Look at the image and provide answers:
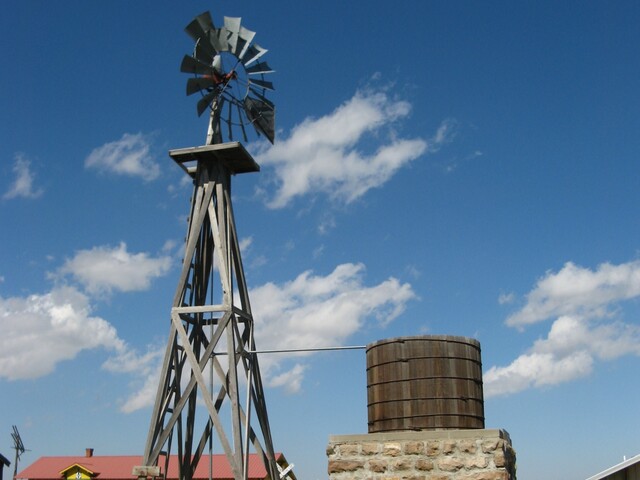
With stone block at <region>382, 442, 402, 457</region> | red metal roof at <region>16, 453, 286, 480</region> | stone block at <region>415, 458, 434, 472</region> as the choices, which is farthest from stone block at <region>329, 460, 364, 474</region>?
red metal roof at <region>16, 453, 286, 480</region>

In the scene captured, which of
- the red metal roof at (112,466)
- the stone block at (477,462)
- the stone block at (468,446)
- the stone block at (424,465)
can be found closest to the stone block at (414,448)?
the stone block at (424,465)

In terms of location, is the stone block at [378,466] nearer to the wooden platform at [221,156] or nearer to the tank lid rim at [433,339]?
the tank lid rim at [433,339]

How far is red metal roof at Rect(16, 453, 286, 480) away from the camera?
138 feet

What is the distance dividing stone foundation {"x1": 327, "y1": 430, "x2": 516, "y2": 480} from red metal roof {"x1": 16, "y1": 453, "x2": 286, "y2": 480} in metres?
31.4

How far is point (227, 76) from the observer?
2094 cm

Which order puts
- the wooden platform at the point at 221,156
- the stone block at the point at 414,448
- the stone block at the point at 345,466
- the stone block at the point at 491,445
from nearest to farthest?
the stone block at the point at 491,445 → the stone block at the point at 414,448 → the stone block at the point at 345,466 → the wooden platform at the point at 221,156

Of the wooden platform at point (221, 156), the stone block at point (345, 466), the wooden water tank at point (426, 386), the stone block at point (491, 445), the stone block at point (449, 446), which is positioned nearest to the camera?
the stone block at point (491, 445)

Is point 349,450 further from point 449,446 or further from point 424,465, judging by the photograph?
point 449,446

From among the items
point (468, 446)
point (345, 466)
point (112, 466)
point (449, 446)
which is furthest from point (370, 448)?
point (112, 466)

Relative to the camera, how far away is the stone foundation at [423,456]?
407 inches

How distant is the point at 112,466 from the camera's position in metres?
45.0

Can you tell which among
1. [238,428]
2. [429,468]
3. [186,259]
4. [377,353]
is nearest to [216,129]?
[186,259]

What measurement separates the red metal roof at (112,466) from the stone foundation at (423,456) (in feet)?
103

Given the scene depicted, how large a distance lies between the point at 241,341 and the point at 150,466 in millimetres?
3609
